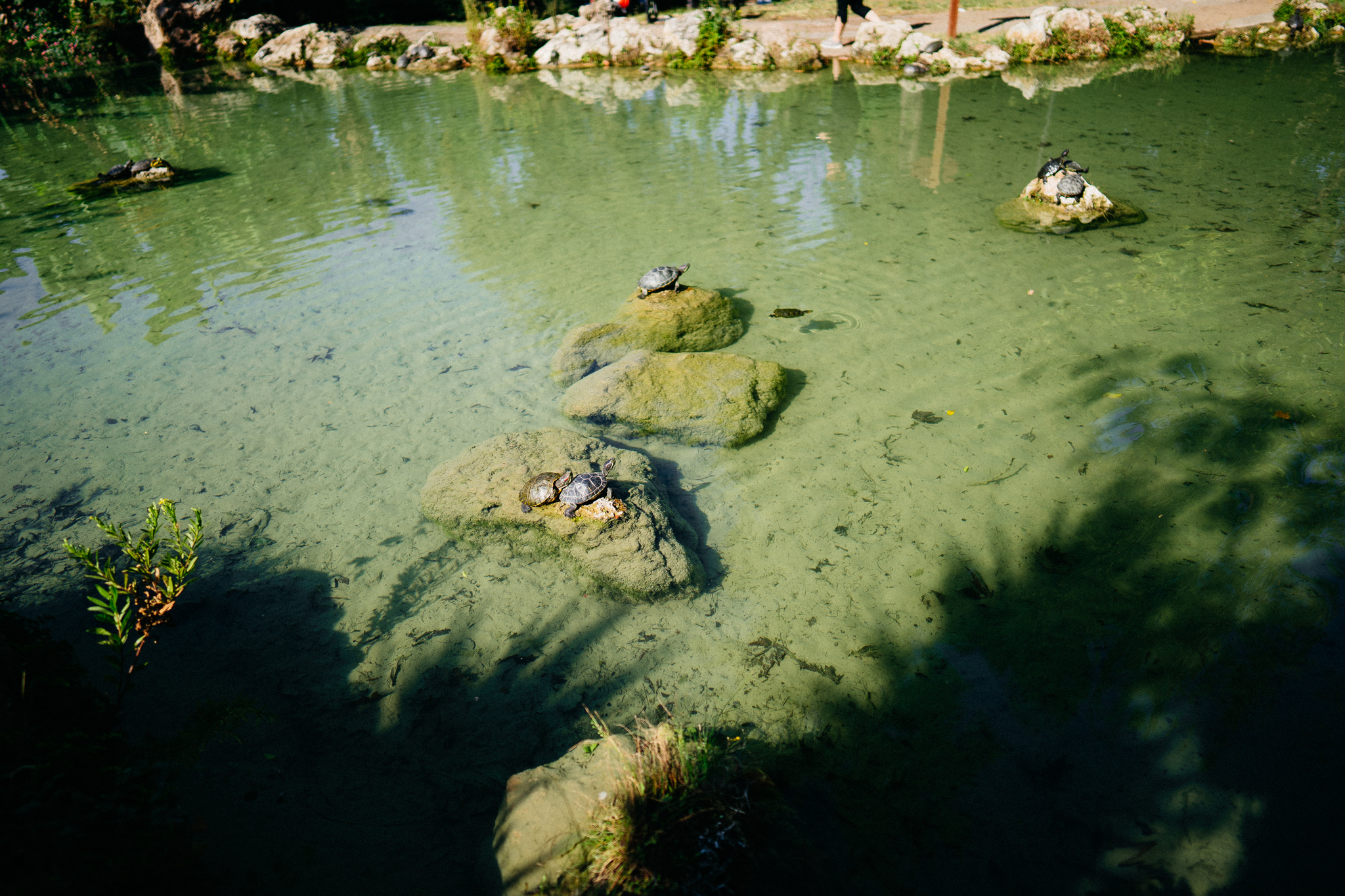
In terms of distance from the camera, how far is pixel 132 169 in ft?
34.0

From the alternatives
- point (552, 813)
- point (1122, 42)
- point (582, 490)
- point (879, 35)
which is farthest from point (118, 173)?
point (1122, 42)

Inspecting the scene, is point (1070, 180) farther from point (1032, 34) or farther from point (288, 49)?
point (288, 49)

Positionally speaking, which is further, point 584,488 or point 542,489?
point 542,489

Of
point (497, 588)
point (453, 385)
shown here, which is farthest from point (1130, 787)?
point (453, 385)

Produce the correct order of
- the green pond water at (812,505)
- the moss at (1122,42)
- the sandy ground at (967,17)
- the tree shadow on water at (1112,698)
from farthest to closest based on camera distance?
the sandy ground at (967,17) < the moss at (1122,42) < the green pond water at (812,505) < the tree shadow on water at (1112,698)

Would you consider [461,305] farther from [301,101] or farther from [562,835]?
[301,101]

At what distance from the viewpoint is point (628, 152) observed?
10562mm

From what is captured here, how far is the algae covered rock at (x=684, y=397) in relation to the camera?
467 cm

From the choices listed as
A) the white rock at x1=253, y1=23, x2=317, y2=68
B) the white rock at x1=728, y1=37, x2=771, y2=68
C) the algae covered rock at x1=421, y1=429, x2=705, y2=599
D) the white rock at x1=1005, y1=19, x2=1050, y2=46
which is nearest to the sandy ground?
the white rock at x1=728, y1=37, x2=771, y2=68

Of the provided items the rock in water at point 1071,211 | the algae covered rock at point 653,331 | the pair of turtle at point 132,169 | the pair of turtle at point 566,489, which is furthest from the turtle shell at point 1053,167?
the pair of turtle at point 132,169

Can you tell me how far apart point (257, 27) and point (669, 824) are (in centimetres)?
2762

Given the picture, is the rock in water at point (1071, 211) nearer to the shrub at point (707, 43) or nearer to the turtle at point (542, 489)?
the turtle at point (542, 489)

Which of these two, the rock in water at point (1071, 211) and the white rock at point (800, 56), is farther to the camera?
the white rock at point (800, 56)

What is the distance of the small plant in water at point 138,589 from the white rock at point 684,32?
16.2 metres
